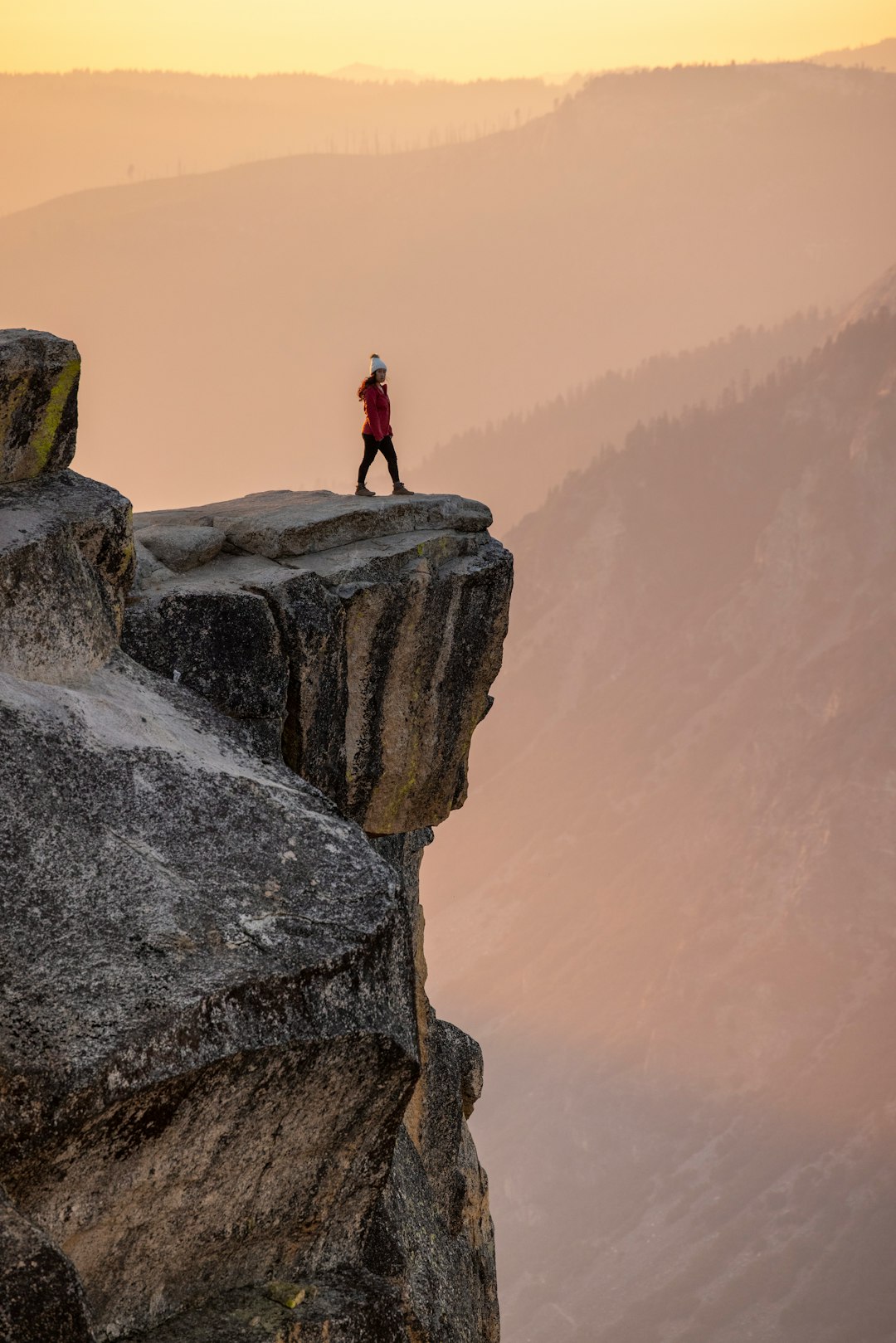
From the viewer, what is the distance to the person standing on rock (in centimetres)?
2464

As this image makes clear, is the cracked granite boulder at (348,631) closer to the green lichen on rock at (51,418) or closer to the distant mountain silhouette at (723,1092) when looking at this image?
the green lichen on rock at (51,418)

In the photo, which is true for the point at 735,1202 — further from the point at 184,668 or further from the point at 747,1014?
the point at 184,668

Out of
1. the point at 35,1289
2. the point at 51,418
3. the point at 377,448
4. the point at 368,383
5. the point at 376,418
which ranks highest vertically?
the point at 368,383

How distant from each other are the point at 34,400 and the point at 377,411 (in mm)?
8107

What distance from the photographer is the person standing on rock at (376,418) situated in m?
24.6

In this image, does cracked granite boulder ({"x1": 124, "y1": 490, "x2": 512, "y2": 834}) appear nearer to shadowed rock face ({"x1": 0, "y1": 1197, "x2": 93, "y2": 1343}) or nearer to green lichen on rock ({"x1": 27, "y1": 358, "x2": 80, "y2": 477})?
green lichen on rock ({"x1": 27, "y1": 358, "x2": 80, "y2": 477})

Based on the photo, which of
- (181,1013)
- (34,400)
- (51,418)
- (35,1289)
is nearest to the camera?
(35,1289)

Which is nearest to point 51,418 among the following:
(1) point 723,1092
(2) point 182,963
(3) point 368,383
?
(3) point 368,383

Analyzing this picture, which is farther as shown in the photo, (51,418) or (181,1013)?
(51,418)

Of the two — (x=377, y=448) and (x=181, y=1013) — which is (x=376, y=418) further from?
(x=181, y=1013)

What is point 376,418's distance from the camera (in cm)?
2528

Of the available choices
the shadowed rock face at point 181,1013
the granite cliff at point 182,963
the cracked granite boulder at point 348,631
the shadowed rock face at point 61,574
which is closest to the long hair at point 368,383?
the cracked granite boulder at point 348,631

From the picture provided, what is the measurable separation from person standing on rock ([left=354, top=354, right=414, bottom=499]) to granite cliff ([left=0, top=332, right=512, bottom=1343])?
4.77 metres

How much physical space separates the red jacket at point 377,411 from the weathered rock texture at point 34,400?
700 cm
